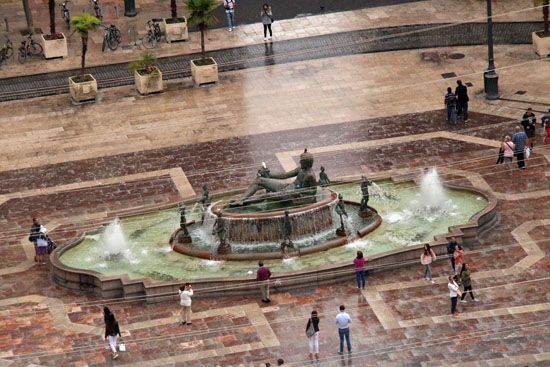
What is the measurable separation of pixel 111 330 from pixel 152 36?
29.0m

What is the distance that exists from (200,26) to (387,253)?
69.4ft

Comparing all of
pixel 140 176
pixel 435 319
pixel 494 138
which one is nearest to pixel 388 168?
pixel 494 138

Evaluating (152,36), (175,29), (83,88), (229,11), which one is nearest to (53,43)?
(152,36)

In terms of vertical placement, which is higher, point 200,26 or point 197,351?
point 200,26

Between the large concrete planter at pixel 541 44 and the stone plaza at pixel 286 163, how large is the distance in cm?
59

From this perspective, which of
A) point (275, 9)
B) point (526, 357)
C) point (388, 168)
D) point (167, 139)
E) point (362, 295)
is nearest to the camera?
point (526, 357)

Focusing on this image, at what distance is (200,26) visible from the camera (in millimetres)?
75125

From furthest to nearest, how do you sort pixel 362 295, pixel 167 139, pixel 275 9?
pixel 275 9 → pixel 167 139 → pixel 362 295

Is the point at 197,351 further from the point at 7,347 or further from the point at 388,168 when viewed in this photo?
the point at 388,168

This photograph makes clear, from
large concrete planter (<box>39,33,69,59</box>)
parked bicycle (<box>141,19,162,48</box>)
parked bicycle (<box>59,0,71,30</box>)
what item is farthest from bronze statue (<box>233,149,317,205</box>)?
parked bicycle (<box>59,0,71,30</box>)

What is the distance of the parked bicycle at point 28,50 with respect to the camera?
257 ft

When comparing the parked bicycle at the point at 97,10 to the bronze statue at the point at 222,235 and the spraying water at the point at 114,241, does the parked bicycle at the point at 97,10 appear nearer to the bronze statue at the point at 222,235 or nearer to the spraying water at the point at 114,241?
the spraying water at the point at 114,241

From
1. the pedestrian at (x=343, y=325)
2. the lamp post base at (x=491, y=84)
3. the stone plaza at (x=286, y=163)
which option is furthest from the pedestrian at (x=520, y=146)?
the pedestrian at (x=343, y=325)

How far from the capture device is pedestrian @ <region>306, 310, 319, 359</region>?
51562 mm
